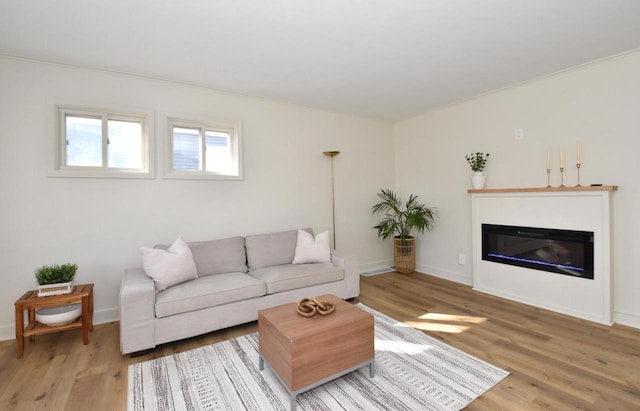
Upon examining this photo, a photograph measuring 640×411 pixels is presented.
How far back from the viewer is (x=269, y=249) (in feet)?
11.8

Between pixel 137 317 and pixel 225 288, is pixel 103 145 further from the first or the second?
pixel 225 288

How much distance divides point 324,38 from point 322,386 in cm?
264

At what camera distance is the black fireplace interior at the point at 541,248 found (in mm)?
3061

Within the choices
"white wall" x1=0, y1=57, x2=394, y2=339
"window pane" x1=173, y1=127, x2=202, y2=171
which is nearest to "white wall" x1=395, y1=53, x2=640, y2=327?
"white wall" x1=0, y1=57, x2=394, y2=339

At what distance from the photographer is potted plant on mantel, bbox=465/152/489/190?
12.9ft

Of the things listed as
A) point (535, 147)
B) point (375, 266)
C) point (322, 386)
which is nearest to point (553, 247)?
point (535, 147)

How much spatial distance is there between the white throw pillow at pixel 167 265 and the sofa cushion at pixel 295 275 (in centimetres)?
69

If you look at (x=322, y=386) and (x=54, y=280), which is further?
(x=54, y=280)

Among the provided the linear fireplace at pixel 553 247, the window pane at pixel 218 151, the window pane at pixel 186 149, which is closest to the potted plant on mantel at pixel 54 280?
the window pane at pixel 186 149

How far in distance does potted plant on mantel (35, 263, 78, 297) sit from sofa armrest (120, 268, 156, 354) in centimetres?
56

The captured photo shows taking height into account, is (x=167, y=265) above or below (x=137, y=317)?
above

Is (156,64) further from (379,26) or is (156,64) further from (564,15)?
(564,15)

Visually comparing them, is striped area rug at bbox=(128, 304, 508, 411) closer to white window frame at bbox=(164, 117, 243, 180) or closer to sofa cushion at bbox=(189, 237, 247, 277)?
sofa cushion at bbox=(189, 237, 247, 277)

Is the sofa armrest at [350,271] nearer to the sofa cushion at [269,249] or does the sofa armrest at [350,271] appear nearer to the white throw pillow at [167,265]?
the sofa cushion at [269,249]
